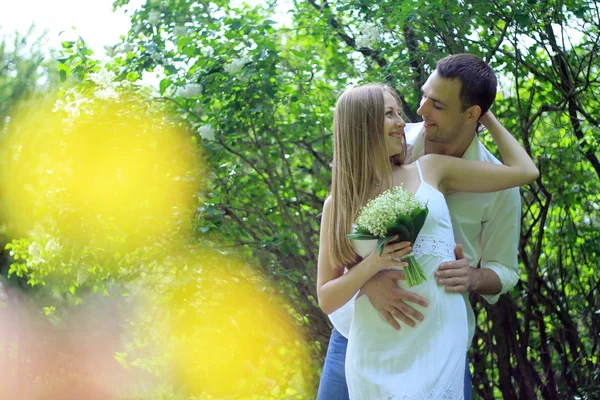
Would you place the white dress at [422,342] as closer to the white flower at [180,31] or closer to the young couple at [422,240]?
the young couple at [422,240]

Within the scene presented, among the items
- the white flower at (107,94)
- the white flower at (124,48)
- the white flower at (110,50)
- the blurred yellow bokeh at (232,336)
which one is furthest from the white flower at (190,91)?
the blurred yellow bokeh at (232,336)

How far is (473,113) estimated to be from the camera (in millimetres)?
2771

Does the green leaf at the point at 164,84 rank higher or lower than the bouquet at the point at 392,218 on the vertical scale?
lower

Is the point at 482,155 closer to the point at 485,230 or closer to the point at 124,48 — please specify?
the point at 485,230

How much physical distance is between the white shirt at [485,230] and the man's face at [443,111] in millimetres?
99

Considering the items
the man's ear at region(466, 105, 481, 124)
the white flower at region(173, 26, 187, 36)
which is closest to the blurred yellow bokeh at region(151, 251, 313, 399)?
the white flower at region(173, 26, 187, 36)

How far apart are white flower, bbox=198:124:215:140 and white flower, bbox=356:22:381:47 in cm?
87

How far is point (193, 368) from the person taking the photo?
575 centimetres

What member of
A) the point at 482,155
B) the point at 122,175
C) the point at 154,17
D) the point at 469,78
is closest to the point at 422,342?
the point at 482,155

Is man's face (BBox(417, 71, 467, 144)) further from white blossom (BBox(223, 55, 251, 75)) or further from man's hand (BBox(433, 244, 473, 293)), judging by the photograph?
white blossom (BBox(223, 55, 251, 75))

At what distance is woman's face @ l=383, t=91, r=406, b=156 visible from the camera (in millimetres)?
2578

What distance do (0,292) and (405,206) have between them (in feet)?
26.2

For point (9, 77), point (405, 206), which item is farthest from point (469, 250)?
point (9, 77)

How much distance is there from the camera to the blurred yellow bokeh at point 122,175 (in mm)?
4738
